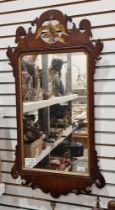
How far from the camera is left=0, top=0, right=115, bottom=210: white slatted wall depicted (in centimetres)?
162

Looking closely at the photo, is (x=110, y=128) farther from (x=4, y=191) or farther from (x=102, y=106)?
(x=4, y=191)

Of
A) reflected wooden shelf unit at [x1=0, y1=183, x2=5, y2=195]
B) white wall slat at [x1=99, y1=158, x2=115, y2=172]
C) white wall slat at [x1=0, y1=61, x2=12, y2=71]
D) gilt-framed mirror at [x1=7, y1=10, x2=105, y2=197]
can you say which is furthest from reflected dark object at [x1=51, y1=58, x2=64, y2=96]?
reflected wooden shelf unit at [x1=0, y1=183, x2=5, y2=195]

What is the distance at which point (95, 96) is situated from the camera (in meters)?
1.65

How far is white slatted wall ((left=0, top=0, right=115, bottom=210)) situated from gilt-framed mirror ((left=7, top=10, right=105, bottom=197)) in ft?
0.18

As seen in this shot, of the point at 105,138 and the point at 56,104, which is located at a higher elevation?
the point at 56,104

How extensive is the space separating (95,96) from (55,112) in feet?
0.80

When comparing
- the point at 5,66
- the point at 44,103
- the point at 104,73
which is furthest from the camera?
the point at 5,66

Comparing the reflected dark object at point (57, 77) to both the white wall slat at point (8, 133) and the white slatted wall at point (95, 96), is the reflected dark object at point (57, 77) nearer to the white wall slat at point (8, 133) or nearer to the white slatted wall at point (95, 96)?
the white slatted wall at point (95, 96)

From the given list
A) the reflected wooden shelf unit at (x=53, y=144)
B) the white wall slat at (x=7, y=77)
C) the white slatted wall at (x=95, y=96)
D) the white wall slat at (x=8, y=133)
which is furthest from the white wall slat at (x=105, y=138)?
the white wall slat at (x=7, y=77)

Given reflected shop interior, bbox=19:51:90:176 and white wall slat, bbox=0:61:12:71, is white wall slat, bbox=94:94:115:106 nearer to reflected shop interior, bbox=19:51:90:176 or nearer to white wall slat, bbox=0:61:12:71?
reflected shop interior, bbox=19:51:90:176

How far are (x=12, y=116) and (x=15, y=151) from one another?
8.4 inches

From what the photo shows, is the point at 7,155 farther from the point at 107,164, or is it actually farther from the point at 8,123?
the point at 107,164

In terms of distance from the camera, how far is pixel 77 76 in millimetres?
1632

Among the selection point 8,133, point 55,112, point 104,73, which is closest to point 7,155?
point 8,133
